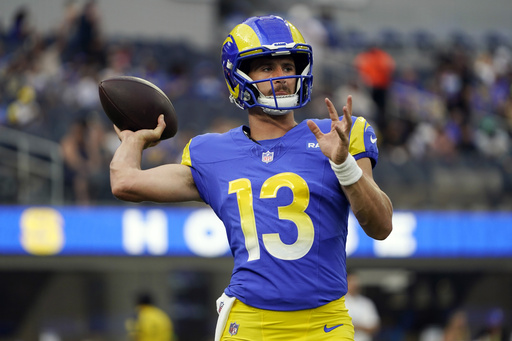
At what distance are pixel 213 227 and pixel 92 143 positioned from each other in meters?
1.69

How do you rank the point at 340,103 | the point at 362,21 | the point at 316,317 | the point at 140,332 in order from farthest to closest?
the point at 362,21 → the point at 340,103 → the point at 140,332 → the point at 316,317

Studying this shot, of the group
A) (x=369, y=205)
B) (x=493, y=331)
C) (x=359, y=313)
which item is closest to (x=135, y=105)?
(x=369, y=205)

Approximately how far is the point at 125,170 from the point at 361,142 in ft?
3.03

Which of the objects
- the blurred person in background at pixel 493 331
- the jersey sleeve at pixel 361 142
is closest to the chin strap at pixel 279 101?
the jersey sleeve at pixel 361 142

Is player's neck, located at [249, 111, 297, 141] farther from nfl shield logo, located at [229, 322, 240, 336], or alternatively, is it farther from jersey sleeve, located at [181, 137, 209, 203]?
nfl shield logo, located at [229, 322, 240, 336]

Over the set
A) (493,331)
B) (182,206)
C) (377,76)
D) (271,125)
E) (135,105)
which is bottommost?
(493,331)

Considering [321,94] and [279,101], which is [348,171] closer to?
[279,101]

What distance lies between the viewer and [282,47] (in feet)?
10.9

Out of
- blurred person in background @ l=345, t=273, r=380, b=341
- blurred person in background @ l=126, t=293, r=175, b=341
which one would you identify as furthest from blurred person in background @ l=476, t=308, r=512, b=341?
blurred person in background @ l=126, t=293, r=175, b=341

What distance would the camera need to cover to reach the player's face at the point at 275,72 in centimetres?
332

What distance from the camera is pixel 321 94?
12.8 meters

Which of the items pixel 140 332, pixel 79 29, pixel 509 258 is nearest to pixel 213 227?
pixel 140 332

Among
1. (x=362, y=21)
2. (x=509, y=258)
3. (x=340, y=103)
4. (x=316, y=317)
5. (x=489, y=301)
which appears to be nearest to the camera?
(x=316, y=317)

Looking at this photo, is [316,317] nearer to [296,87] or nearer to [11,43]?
[296,87]
